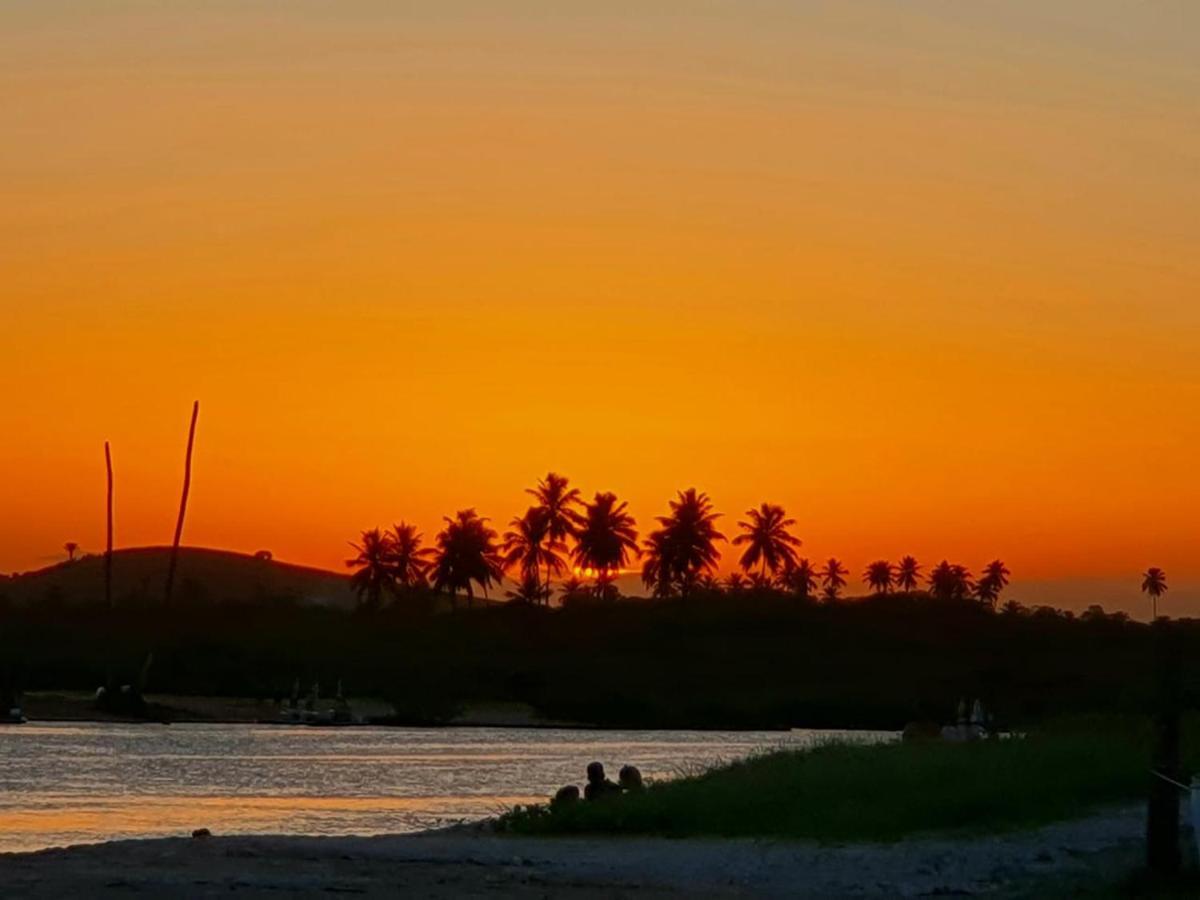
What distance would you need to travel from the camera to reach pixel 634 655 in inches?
3826

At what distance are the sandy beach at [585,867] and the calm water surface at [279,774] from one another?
5812 millimetres

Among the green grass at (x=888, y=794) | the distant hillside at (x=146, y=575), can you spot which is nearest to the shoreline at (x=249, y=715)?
the green grass at (x=888, y=794)

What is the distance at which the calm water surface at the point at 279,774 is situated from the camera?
1187 inches

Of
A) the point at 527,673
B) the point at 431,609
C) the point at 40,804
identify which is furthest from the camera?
the point at 431,609

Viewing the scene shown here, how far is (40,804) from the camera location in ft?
107

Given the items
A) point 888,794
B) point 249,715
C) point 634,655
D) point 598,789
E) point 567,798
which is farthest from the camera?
point 634,655

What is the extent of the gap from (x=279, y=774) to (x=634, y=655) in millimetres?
56234

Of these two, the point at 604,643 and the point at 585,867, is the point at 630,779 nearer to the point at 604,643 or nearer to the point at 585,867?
the point at 585,867

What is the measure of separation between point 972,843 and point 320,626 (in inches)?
3223

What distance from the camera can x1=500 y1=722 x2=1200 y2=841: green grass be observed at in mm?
22109

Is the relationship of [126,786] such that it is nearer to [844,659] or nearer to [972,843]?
[972,843]

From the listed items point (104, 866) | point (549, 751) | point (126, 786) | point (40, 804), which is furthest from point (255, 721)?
point (104, 866)

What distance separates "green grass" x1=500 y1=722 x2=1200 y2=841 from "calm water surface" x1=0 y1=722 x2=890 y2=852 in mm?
5509

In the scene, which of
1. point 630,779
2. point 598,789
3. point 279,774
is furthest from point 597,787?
point 279,774
